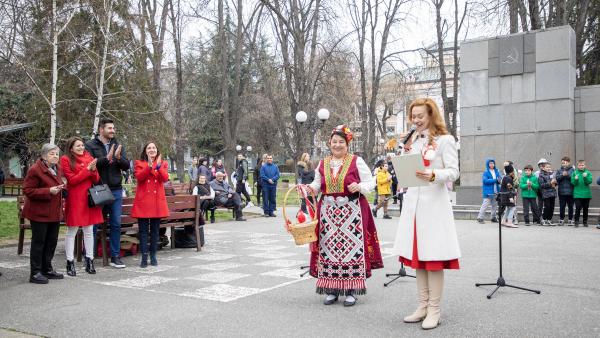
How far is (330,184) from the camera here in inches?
233

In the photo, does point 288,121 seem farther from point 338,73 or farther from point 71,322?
point 71,322

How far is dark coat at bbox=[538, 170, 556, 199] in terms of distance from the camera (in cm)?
1466

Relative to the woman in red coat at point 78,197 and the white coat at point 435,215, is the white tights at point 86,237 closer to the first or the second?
the woman in red coat at point 78,197

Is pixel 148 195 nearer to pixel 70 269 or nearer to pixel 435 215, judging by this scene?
pixel 70 269

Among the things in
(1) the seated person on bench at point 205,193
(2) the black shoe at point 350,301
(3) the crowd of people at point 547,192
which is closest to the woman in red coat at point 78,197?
(2) the black shoe at point 350,301

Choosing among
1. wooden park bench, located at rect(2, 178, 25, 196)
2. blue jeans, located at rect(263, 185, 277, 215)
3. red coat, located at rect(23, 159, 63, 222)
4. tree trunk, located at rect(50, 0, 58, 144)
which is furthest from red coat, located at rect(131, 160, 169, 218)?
wooden park bench, located at rect(2, 178, 25, 196)

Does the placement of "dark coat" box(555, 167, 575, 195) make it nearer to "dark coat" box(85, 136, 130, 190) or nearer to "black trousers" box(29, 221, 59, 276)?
"dark coat" box(85, 136, 130, 190)

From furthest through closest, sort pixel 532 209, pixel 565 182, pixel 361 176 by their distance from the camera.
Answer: pixel 532 209 → pixel 565 182 → pixel 361 176

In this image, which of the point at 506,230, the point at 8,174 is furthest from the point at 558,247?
the point at 8,174

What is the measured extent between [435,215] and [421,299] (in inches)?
32.0

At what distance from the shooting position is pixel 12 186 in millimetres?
26125

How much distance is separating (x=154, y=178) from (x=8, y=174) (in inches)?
986

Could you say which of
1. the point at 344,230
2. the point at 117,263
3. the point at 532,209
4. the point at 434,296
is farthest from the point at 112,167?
the point at 532,209

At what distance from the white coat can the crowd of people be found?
31.7 ft
